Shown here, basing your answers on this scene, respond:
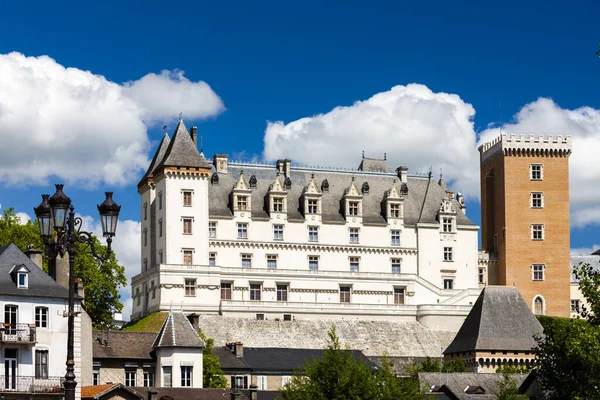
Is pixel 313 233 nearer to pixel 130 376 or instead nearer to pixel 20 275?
pixel 130 376

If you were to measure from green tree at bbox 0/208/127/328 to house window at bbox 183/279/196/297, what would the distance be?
16.9ft

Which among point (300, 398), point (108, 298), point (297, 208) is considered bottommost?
point (300, 398)

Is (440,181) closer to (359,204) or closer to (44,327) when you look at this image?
(359,204)

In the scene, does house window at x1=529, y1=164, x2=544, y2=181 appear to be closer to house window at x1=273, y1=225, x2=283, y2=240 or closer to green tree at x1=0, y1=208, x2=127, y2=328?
house window at x1=273, y1=225, x2=283, y2=240

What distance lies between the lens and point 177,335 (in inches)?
2633

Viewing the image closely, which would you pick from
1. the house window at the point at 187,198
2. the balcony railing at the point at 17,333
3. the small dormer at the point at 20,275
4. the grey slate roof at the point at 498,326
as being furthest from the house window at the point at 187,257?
the balcony railing at the point at 17,333

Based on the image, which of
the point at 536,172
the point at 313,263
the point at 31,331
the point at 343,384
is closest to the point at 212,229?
the point at 313,263

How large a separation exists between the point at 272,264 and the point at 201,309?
8098 millimetres

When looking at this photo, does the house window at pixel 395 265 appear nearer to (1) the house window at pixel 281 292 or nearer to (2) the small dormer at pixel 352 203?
(2) the small dormer at pixel 352 203

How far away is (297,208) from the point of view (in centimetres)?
10338

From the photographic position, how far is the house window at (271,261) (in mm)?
100750

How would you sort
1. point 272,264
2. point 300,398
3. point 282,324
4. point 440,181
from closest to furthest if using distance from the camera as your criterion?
point 300,398 → point 282,324 → point 272,264 → point 440,181

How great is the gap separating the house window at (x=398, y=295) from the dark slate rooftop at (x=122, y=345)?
122 ft

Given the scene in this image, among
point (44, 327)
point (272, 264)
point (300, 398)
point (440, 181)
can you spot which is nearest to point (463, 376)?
point (300, 398)
